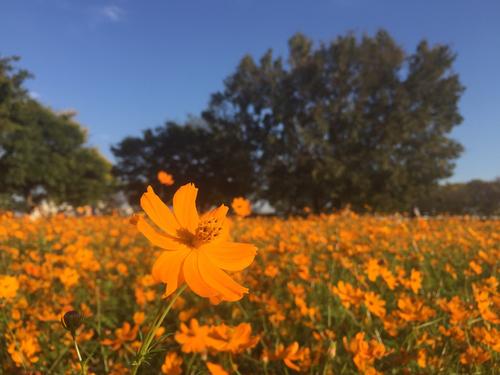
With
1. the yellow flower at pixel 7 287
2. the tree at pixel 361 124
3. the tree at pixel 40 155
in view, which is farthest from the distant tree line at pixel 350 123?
the yellow flower at pixel 7 287

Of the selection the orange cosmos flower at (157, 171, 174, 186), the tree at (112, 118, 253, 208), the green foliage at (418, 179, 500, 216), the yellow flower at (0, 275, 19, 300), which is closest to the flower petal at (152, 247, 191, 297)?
the yellow flower at (0, 275, 19, 300)

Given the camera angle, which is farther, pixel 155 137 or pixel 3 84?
pixel 155 137

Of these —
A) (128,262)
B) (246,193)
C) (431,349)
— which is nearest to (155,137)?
(246,193)

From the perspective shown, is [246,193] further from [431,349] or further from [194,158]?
[431,349]

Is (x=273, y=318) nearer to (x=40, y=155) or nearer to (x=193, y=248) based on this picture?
(x=193, y=248)

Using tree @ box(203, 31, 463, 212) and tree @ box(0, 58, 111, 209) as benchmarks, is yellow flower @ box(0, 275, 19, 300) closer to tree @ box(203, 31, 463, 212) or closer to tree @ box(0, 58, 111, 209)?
tree @ box(203, 31, 463, 212)
